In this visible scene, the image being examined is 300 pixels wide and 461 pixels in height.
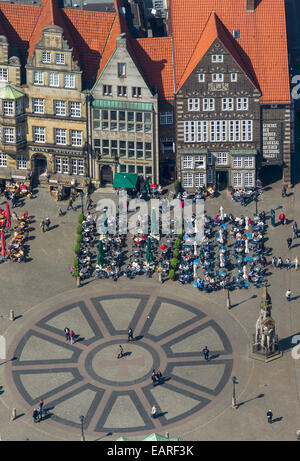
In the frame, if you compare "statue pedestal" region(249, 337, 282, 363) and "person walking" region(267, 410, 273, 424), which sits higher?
"statue pedestal" region(249, 337, 282, 363)

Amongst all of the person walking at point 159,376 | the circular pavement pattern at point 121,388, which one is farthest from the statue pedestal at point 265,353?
the person walking at point 159,376

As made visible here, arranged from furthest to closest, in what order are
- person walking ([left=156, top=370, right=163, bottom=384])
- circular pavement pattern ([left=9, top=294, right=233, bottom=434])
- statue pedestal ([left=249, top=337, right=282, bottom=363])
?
1. statue pedestal ([left=249, top=337, right=282, bottom=363])
2. person walking ([left=156, top=370, right=163, bottom=384])
3. circular pavement pattern ([left=9, top=294, right=233, bottom=434])

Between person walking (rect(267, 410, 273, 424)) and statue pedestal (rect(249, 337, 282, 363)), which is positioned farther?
statue pedestal (rect(249, 337, 282, 363))

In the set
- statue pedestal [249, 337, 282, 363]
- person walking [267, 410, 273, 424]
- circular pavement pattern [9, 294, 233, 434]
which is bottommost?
person walking [267, 410, 273, 424]

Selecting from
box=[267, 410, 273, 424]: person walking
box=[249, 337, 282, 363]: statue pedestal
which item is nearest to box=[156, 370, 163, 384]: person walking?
box=[249, 337, 282, 363]: statue pedestal

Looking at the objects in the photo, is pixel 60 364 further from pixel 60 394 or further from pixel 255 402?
pixel 255 402

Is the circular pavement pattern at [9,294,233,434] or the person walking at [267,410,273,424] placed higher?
the circular pavement pattern at [9,294,233,434]

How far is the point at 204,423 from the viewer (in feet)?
616

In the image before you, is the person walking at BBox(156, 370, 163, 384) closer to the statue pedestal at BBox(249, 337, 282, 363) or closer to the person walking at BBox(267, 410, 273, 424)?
the statue pedestal at BBox(249, 337, 282, 363)

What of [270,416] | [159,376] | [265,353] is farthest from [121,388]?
[270,416]

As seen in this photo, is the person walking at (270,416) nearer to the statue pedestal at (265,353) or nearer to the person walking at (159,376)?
the statue pedestal at (265,353)

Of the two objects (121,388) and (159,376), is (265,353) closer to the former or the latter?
(159,376)

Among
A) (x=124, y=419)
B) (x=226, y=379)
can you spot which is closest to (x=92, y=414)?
(x=124, y=419)

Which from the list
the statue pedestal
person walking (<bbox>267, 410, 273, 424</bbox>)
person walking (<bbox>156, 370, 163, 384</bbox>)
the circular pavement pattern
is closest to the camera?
person walking (<bbox>267, 410, 273, 424</bbox>)
